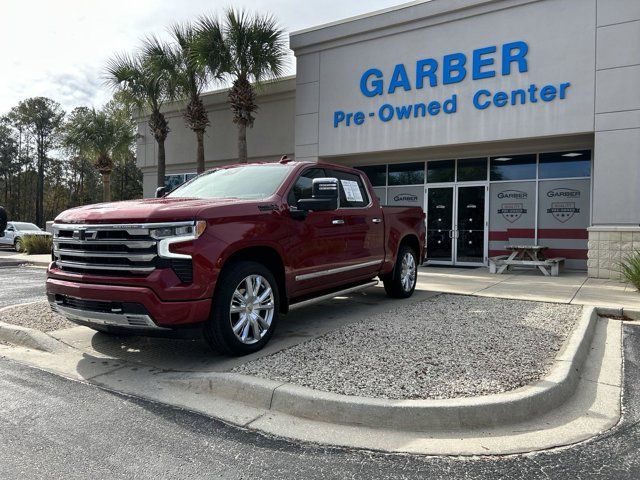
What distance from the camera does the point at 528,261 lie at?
12328mm

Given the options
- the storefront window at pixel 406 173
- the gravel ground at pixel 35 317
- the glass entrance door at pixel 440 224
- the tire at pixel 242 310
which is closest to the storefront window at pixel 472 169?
the glass entrance door at pixel 440 224

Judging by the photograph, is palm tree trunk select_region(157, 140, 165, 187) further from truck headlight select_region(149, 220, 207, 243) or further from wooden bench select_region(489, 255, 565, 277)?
truck headlight select_region(149, 220, 207, 243)

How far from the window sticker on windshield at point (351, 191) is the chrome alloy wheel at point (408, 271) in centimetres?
162

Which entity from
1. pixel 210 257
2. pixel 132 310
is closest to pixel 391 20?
pixel 210 257

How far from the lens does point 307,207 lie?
516 cm

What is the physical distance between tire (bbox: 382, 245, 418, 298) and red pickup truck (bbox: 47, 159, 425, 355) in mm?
1856

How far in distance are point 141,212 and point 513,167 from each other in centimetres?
1244

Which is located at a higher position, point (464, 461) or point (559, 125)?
point (559, 125)

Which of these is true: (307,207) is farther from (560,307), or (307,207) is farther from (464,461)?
(560,307)

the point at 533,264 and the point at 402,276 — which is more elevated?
the point at 402,276

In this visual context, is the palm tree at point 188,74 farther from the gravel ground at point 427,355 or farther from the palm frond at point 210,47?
the gravel ground at point 427,355

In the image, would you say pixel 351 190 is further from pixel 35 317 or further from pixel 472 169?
pixel 472 169

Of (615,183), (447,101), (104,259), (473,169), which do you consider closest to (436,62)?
(447,101)

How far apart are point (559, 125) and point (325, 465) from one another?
11.4 m
